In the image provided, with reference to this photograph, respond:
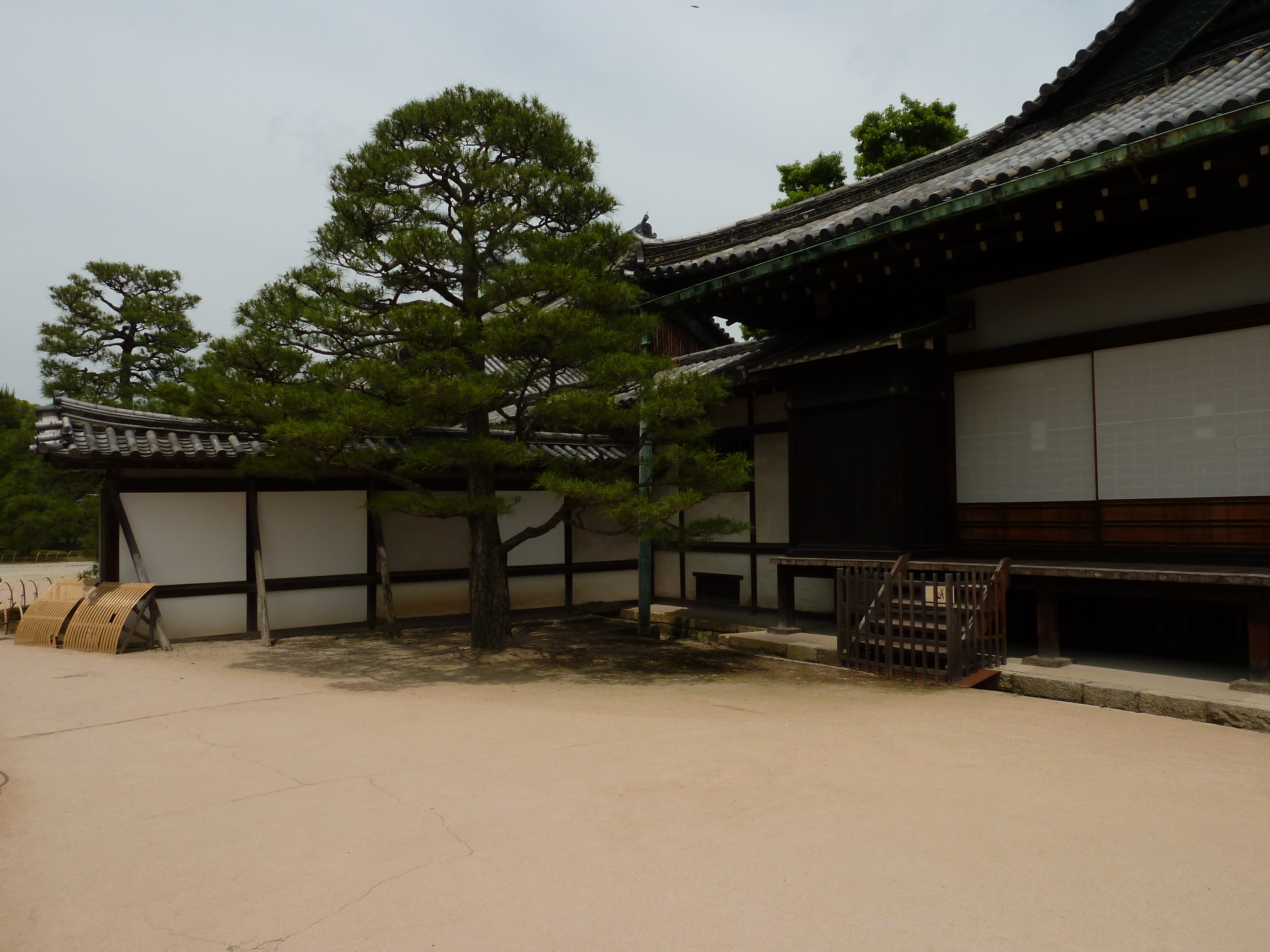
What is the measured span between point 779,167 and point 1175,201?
1621cm

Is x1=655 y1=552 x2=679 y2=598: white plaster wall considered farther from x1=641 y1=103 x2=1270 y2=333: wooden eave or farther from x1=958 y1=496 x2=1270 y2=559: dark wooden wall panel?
x1=958 y1=496 x2=1270 y2=559: dark wooden wall panel

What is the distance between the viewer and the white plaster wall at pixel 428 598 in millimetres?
11312

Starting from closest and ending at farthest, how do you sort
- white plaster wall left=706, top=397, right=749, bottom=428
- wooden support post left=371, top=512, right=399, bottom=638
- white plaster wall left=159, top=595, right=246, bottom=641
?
white plaster wall left=159, top=595, right=246, bottom=641, wooden support post left=371, top=512, right=399, bottom=638, white plaster wall left=706, top=397, right=749, bottom=428

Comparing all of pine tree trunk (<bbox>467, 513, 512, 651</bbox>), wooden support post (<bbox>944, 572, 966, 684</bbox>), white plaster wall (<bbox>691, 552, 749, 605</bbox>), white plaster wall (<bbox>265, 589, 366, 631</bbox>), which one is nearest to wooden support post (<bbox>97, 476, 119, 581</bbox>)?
white plaster wall (<bbox>265, 589, 366, 631</bbox>)

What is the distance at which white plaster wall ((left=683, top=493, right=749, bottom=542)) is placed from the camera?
434 inches

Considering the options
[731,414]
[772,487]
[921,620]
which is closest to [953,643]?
[921,620]

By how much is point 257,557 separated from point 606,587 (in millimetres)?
5377

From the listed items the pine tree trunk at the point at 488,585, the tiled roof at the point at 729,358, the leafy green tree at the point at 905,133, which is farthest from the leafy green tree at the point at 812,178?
the pine tree trunk at the point at 488,585

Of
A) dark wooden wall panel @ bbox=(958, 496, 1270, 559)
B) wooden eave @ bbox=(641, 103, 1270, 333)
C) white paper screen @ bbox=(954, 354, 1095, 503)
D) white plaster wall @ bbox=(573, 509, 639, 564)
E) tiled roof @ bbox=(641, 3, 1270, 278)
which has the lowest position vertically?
white plaster wall @ bbox=(573, 509, 639, 564)

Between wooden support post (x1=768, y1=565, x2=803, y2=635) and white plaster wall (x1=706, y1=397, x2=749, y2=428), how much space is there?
258cm

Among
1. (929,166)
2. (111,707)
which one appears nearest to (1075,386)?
(929,166)

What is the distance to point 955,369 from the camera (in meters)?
8.41

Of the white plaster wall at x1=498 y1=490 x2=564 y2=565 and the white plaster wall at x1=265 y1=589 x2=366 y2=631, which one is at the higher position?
the white plaster wall at x1=498 y1=490 x2=564 y2=565

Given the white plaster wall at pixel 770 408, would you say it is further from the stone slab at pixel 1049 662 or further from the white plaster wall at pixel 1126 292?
the stone slab at pixel 1049 662
